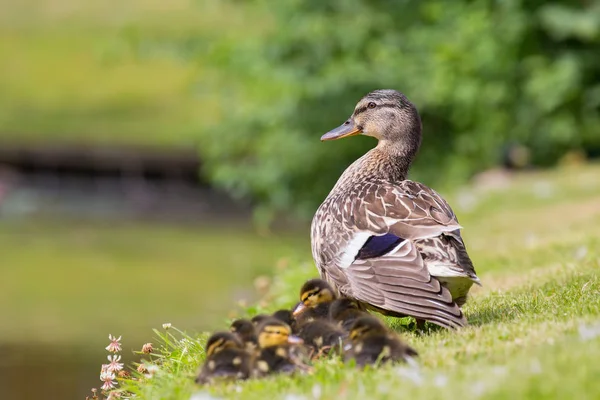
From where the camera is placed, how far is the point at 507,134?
69.1ft

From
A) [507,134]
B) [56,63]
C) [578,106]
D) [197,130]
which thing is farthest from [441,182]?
[56,63]

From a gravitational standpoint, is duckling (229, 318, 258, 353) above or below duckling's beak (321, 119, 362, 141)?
below

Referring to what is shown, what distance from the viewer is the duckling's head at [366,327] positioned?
214 inches

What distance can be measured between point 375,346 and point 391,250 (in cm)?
100

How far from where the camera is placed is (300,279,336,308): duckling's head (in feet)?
A: 21.0

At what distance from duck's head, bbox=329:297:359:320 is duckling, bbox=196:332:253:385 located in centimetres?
75

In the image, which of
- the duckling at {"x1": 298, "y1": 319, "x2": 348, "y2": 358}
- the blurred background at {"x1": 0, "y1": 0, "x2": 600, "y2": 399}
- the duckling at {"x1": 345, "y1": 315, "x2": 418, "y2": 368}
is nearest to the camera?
the duckling at {"x1": 345, "y1": 315, "x2": 418, "y2": 368}

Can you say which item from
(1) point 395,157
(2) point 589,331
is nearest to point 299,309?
(1) point 395,157

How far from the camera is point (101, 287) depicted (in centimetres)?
1639

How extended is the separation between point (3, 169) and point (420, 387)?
93.3ft

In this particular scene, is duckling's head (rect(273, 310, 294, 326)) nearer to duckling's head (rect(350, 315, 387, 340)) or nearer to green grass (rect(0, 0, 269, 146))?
duckling's head (rect(350, 315, 387, 340))

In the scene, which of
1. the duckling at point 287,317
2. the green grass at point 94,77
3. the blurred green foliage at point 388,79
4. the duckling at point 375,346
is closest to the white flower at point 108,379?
the duckling at point 287,317

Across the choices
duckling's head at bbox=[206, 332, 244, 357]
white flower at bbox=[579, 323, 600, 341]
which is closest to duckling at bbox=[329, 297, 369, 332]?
duckling's head at bbox=[206, 332, 244, 357]

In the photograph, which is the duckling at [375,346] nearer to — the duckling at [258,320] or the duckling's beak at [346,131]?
the duckling at [258,320]
